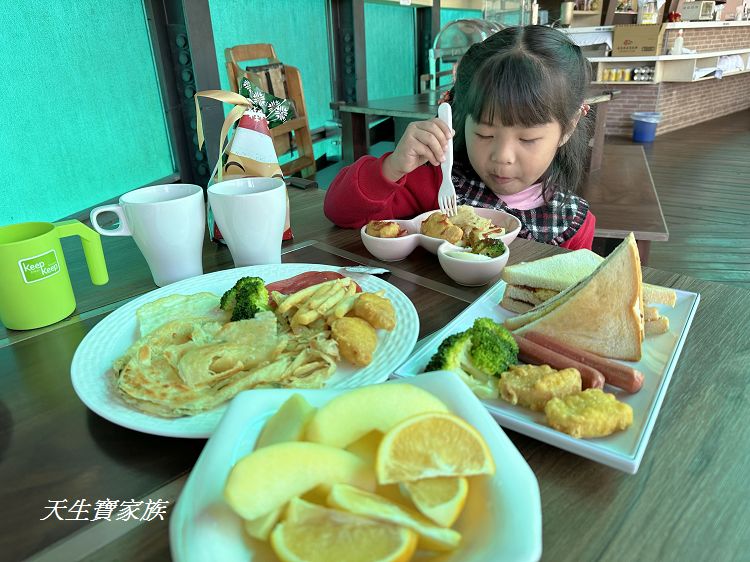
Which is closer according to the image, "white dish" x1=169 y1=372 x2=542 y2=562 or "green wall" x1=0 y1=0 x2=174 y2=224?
"white dish" x1=169 y1=372 x2=542 y2=562

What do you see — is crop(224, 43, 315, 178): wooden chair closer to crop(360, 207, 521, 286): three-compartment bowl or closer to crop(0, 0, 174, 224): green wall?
crop(0, 0, 174, 224): green wall

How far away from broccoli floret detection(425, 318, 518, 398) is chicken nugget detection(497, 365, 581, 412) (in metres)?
0.02

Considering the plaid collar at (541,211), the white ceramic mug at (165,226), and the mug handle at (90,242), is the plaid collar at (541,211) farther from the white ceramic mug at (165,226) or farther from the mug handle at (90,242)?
Answer: the mug handle at (90,242)

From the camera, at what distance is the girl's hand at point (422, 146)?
1439 mm

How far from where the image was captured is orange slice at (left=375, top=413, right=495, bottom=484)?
0.47 metres

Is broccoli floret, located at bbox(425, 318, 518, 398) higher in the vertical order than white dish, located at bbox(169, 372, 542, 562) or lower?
lower

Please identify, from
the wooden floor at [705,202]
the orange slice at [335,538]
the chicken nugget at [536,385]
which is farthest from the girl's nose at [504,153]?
the wooden floor at [705,202]

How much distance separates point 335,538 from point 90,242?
3.04 ft

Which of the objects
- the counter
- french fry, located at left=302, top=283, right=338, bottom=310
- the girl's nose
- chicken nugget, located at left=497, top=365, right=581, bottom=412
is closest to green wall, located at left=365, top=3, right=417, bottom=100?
the counter

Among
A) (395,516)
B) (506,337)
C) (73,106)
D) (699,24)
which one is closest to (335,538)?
(395,516)

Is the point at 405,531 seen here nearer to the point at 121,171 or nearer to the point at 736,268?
the point at 121,171

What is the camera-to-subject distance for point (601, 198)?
3191mm

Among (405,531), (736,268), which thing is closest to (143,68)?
(405,531)

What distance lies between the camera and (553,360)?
2.57ft
